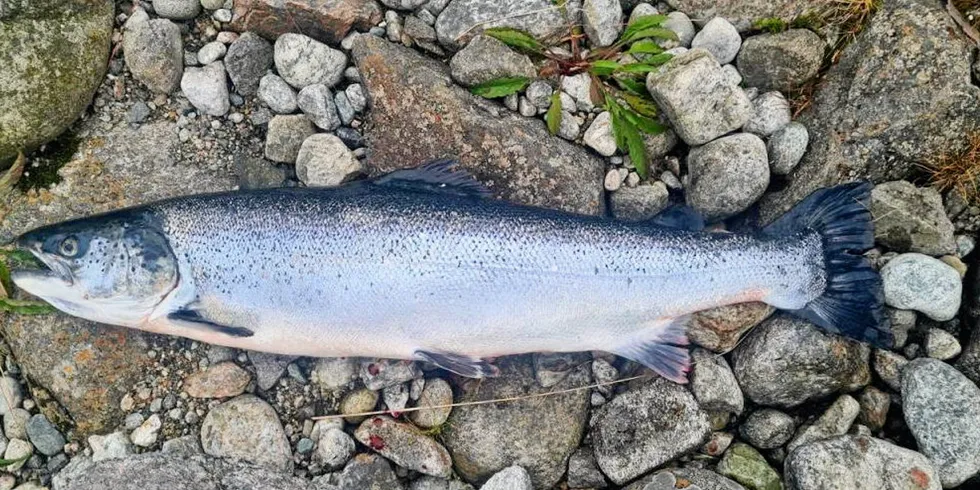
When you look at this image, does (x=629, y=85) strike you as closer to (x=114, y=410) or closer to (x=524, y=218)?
(x=524, y=218)

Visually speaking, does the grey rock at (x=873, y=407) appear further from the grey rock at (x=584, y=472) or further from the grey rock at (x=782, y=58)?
the grey rock at (x=782, y=58)

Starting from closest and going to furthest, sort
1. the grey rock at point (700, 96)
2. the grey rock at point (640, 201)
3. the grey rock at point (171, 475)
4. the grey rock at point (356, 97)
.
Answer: the grey rock at point (171, 475) → the grey rock at point (700, 96) → the grey rock at point (640, 201) → the grey rock at point (356, 97)

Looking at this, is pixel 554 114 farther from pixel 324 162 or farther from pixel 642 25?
pixel 324 162

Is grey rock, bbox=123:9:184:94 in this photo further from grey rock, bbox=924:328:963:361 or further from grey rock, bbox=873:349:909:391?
grey rock, bbox=924:328:963:361

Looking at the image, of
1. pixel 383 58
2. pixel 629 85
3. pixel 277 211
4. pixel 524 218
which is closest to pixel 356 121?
pixel 383 58

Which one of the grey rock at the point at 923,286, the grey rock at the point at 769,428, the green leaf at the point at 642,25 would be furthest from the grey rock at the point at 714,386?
the green leaf at the point at 642,25

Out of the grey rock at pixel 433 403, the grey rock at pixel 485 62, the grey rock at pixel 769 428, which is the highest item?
the grey rock at pixel 485 62
